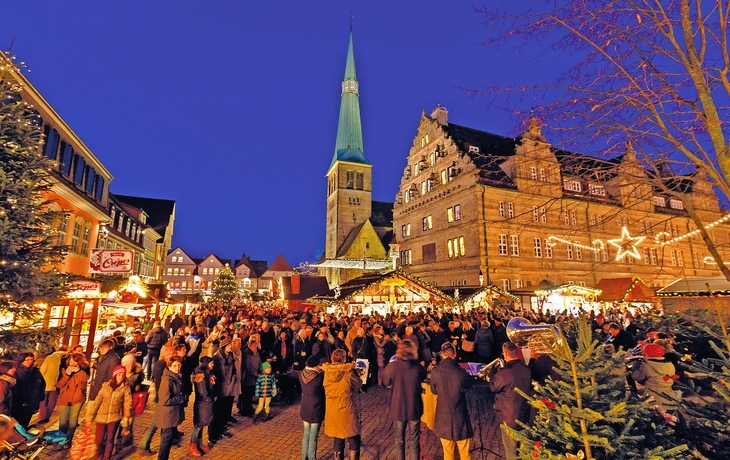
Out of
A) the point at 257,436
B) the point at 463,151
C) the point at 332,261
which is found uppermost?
the point at 463,151

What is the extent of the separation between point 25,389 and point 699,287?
24.0 metres

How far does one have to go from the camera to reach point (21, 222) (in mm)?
6605

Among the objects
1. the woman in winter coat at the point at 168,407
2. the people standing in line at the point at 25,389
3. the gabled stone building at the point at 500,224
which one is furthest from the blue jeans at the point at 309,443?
the gabled stone building at the point at 500,224

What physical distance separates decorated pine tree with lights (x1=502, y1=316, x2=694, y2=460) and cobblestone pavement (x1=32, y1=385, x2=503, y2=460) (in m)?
3.64

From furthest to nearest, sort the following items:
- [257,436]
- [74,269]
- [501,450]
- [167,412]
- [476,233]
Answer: [476,233]
[74,269]
[257,436]
[501,450]
[167,412]

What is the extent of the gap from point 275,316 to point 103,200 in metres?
13.2

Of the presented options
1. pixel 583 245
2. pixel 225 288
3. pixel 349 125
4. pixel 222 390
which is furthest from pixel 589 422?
pixel 349 125

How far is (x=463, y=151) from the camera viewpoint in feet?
107

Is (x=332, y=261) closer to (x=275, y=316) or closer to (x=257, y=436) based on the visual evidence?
(x=275, y=316)

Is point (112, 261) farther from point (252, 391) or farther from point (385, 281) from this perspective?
point (385, 281)

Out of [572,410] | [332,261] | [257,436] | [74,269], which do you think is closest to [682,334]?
[572,410]

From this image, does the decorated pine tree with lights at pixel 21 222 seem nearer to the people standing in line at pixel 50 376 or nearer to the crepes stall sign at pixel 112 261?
the people standing in line at pixel 50 376

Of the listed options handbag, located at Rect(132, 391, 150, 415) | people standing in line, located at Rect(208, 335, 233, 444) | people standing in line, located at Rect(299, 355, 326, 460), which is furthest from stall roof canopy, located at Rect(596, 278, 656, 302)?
handbag, located at Rect(132, 391, 150, 415)

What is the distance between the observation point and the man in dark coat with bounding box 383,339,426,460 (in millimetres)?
5828
